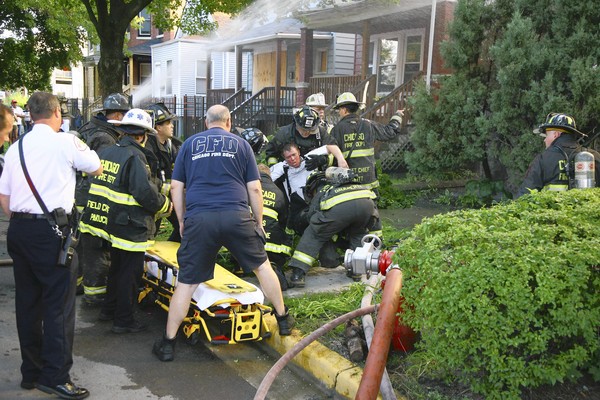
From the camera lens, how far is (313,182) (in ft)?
21.8

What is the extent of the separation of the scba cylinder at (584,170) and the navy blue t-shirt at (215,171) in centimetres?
295

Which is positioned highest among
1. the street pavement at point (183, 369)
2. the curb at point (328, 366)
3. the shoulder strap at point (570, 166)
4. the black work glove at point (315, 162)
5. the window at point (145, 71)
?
the window at point (145, 71)

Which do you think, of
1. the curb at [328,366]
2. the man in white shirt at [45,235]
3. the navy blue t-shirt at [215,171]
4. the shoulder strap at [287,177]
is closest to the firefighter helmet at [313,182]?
the shoulder strap at [287,177]

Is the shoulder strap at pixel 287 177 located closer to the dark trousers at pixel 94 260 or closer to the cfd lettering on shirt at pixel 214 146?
the dark trousers at pixel 94 260

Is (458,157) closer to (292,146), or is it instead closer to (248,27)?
(292,146)

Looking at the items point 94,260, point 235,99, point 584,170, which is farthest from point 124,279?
point 235,99

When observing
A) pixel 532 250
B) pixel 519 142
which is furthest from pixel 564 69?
pixel 532 250

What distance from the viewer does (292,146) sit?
6875 millimetres

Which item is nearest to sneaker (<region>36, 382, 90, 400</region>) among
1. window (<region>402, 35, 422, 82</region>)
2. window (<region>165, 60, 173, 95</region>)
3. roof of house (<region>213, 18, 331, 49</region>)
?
window (<region>402, 35, 422, 82</region>)

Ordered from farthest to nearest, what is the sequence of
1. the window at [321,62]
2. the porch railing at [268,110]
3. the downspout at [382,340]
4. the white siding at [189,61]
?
the white siding at [189,61], the window at [321,62], the porch railing at [268,110], the downspout at [382,340]

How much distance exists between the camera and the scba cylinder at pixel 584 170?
18.5 ft

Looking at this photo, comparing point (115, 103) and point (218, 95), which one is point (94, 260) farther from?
point (218, 95)

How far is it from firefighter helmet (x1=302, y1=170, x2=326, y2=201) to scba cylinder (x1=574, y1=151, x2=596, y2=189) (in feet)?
7.92

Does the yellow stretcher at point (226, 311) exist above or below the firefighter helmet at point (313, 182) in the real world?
below
